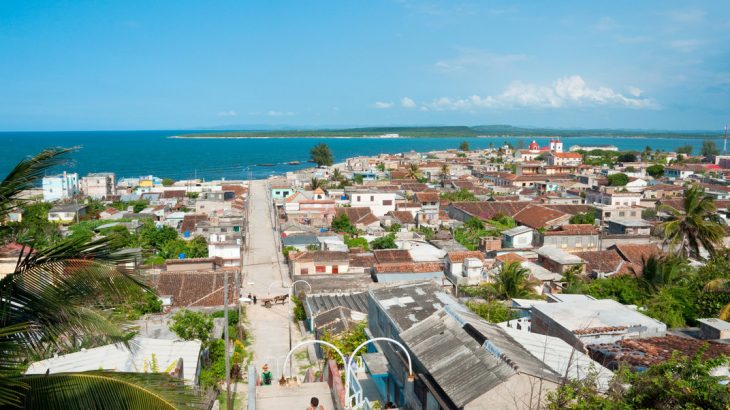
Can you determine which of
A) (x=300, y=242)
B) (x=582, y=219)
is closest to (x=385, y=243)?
(x=300, y=242)

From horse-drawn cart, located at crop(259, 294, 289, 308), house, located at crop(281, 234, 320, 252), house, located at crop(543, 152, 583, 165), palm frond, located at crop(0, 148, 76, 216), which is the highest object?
palm frond, located at crop(0, 148, 76, 216)

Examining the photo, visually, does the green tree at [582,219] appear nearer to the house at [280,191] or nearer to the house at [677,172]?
the house at [280,191]

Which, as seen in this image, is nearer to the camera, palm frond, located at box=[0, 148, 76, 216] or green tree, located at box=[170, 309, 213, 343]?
palm frond, located at box=[0, 148, 76, 216]

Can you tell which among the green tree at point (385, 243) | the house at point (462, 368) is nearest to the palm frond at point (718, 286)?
the house at point (462, 368)

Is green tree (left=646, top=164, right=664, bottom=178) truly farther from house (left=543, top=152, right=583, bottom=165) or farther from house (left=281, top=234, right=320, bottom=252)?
house (left=281, top=234, right=320, bottom=252)

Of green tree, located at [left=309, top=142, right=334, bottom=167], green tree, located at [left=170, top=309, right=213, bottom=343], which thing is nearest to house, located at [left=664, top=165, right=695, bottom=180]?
green tree, located at [left=309, top=142, right=334, bottom=167]

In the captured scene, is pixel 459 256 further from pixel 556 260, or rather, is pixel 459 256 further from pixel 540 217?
pixel 540 217

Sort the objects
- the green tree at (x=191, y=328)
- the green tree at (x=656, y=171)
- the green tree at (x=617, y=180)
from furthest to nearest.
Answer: the green tree at (x=656, y=171), the green tree at (x=617, y=180), the green tree at (x=191, y=328)
